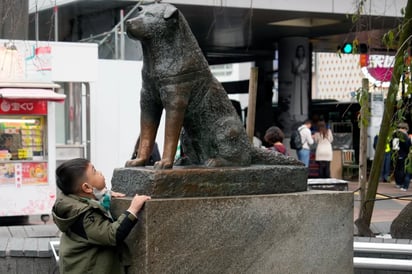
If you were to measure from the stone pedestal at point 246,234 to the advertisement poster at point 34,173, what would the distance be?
852cm

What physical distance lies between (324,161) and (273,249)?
16.4 metres

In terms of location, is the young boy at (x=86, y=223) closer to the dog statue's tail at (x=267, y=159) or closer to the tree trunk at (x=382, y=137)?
the dog statue's tail at (x=267, y=159)

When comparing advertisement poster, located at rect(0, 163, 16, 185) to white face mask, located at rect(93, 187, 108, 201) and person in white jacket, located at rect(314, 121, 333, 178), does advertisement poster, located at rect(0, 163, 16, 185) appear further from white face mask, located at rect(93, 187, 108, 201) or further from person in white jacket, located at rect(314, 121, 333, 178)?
person in white jacket, located at rect(314, 121, 333, 178)

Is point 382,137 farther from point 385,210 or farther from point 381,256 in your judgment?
point 385,210

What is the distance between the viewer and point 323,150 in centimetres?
2041

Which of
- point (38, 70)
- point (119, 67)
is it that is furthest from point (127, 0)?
point (38, 70)

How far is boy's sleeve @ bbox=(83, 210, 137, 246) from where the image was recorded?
12.7ft

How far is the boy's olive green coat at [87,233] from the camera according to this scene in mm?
3871

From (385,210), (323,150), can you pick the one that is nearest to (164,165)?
(385,210)

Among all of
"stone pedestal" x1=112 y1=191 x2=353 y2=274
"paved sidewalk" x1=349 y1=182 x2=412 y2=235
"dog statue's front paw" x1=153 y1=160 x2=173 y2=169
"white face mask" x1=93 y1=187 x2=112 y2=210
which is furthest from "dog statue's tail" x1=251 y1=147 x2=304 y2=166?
"paved sidewalk" x1=349 y1=182 x2=412 y2=235

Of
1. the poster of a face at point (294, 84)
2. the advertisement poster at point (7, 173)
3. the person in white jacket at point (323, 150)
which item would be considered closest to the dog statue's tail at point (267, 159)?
the advertisement poster at point (7, 173)

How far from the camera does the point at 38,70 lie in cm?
1355

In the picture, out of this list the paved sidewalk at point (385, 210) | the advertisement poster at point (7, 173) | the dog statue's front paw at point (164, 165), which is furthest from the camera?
the advertisement poster at point (7, 173)

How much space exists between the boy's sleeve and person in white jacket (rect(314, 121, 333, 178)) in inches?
664
